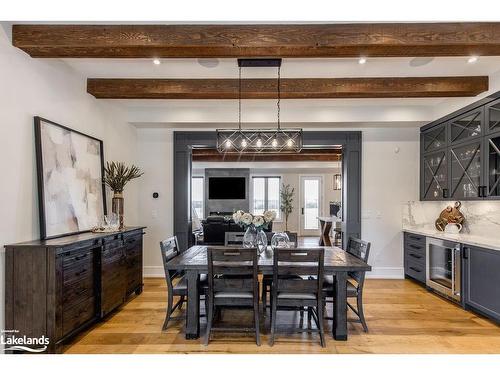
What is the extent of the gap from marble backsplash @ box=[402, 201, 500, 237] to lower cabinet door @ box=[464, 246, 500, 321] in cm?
67

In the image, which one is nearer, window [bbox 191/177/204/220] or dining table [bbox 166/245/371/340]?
dining table [bbox 166/245/371/340]

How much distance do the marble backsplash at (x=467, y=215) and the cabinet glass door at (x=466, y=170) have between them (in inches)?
11.5

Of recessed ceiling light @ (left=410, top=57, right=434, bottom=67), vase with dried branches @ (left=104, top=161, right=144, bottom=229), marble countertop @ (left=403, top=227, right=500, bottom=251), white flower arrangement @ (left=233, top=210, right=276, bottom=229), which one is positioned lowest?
marble countertop @ (left=403, top=227, right=500, bottom=251)

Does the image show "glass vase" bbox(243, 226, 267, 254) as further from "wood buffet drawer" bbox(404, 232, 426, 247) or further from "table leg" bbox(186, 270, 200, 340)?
"wood buffet drawer" bbox(404, 232, 426, 247)

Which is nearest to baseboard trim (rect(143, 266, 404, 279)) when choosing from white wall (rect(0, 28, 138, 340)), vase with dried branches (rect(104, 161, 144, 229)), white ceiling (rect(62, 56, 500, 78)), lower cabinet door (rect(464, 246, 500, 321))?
lower cabinet door (rect(464, 246, 500, 321))

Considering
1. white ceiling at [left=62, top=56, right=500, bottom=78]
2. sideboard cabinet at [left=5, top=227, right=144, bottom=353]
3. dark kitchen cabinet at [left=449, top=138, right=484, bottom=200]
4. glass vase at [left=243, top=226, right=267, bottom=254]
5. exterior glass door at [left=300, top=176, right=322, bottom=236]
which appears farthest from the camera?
exterior glass door at [left=300, top=176, right=322, bottom=236]

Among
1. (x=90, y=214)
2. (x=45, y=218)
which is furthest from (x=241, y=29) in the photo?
(x=90, y=214)

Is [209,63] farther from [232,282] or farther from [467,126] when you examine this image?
[467,126]

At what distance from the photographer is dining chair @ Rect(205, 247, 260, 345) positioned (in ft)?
9.45

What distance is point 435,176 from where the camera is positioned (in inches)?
195

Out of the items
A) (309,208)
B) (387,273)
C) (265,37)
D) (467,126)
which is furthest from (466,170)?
(309,208)

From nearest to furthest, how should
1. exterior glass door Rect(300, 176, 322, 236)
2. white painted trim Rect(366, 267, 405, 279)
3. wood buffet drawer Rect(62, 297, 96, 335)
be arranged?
wood buffet drawer Rect(62, 297, 96, 335), white painted trim Rect(366, 267, 405, 279), exterior glass door Rect(300, 176, 322, 236)

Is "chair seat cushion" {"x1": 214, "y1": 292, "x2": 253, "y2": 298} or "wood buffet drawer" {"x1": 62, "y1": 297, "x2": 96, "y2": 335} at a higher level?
"chair seat cushion" {"x1": 214, "y1": 292, "x2": 253, "y2": 298}
